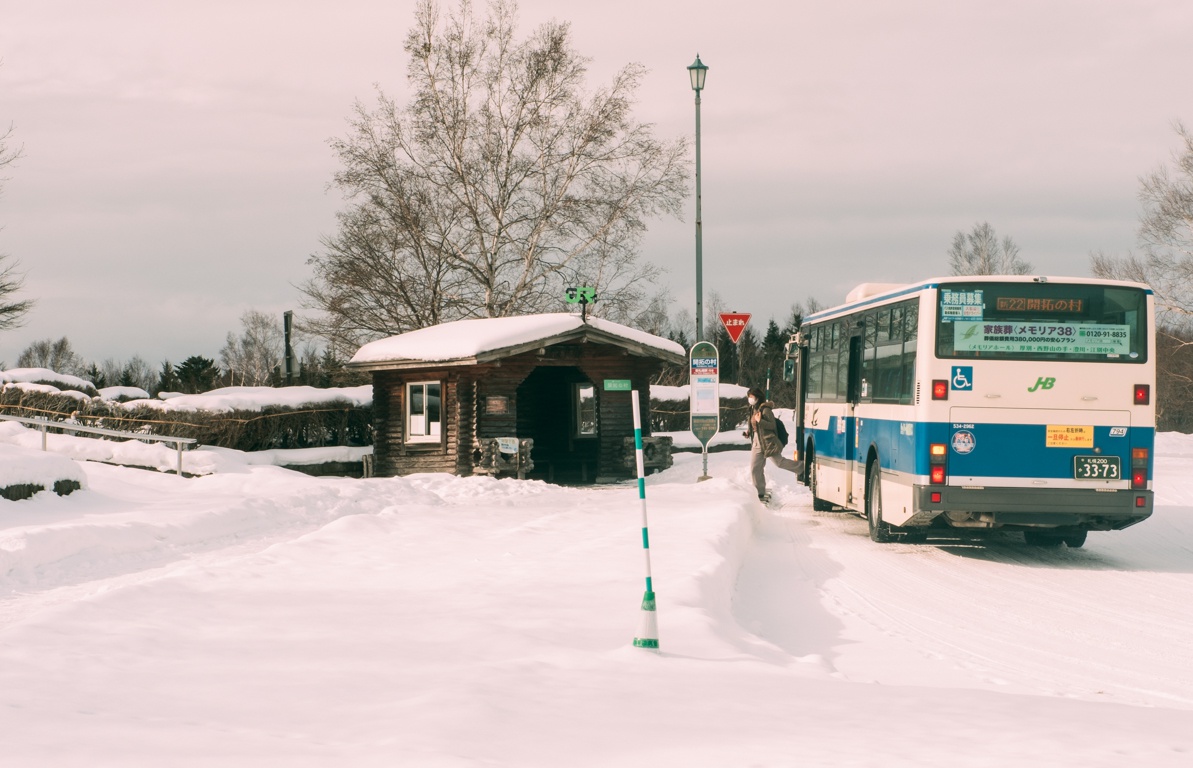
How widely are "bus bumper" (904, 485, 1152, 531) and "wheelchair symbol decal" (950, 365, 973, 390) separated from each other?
1105 mm

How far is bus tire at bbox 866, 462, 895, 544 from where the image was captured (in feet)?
50.4

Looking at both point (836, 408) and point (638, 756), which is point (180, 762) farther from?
point (836, 408)

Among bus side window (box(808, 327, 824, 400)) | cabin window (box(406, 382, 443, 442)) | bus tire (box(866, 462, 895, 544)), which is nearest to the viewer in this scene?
bus tire (box(866, 462, 895, 544))

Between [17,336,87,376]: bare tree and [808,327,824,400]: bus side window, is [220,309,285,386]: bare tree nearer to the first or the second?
[17,336,87,376]: bare tree

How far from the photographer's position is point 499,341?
24297mm

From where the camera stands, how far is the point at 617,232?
3688cm

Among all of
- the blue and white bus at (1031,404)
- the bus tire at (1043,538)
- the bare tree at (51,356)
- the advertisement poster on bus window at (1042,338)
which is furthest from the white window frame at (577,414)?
the bare tree at (51,356)

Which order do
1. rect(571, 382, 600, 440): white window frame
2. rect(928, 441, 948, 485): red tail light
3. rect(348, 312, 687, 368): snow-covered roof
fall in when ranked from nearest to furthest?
rect(928, 441, 948, 485): red tail light < rect(348, 312, 687, 368): snow-covered roof < rect(571, 382, 600, 440): white window frame

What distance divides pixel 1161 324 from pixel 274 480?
39.2m

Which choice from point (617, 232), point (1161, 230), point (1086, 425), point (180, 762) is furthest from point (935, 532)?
point (1161, 230)

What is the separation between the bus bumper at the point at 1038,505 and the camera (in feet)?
43.3

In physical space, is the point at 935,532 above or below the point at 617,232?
below

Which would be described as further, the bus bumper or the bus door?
the bus door

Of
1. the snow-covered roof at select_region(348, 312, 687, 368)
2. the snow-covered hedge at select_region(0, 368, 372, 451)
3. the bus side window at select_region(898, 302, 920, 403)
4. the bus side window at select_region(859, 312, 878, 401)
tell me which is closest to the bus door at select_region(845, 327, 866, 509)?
the bus side window at select_region(859, 312, 878, 401)
